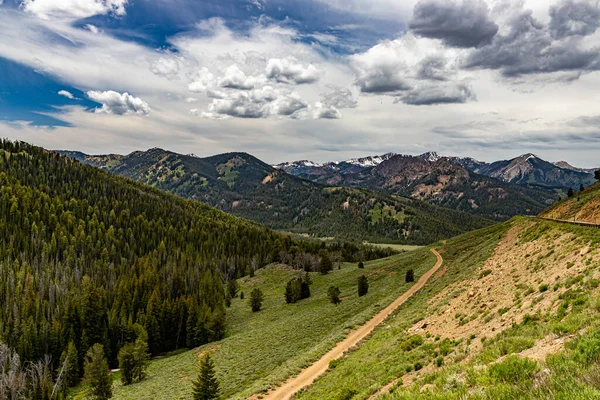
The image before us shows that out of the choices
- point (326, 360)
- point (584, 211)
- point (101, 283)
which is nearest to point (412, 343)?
point (326, 360)

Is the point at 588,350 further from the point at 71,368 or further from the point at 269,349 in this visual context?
the point at 71,368

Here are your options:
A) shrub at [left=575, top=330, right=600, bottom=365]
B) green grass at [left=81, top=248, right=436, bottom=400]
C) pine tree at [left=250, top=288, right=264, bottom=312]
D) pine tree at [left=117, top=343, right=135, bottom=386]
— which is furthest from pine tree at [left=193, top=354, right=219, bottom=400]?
pine tree at [left=250, top=288, right=264, bottom=312]

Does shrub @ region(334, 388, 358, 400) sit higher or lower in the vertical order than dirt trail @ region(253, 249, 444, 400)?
higher

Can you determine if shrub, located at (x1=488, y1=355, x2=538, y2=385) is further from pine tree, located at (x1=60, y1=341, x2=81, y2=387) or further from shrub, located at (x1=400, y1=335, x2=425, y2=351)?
pine tree, located at (x1=60, y1=341, x2=81, y2=387)

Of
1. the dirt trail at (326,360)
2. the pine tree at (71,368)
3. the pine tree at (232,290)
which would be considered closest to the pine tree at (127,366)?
the pine tree at (71,368)

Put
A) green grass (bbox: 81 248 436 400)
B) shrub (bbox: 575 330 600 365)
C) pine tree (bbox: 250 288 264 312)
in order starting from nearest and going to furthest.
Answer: shrub (bbox: 575 330 600 365), green grass (bbox: 81 248 436 400), pine tree (bbox: 250 288 264 312)

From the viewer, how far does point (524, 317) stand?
22.2 meters

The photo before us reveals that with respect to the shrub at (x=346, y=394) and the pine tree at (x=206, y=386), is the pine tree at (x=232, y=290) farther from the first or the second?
the shrub at (x=346, y=394)

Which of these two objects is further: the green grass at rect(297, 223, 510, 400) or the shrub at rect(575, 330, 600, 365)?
the green grass at rect(297, 223, 510, 400)

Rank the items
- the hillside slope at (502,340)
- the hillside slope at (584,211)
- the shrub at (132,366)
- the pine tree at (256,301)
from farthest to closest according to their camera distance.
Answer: the pine tree at (256,301)
the shrub at (132,366)
the hillside slope at (584,211)
the hillside slope at (502,340)

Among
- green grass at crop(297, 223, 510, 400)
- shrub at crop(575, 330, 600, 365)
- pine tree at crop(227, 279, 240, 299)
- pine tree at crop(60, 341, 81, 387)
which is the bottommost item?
pine tree at crop(60, 341, 81, 387)

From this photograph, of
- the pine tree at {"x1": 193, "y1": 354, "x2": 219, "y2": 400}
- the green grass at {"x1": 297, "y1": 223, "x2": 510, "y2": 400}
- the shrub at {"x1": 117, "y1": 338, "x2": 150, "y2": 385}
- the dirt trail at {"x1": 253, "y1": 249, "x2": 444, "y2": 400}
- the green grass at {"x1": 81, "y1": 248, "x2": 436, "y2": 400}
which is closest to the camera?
the green grass at {"x1": 297, "y1": 223, "x2": 510, "y2": 400}

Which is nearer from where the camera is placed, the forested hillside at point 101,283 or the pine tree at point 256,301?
the forested hillside at point 101,283

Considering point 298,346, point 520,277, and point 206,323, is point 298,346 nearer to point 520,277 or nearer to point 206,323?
point 520,277
